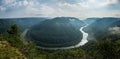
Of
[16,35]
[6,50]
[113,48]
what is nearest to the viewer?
[6,50]

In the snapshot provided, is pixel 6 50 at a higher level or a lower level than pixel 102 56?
higher

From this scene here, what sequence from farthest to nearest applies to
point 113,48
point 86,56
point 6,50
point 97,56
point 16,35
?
point 16,35
point 86,56
point 97,56
point 113,48
point 6,50

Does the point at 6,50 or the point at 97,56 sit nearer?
the point at 6,50

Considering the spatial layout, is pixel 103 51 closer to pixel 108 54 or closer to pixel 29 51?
pixel 108 54

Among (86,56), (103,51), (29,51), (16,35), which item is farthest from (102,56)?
(16,35)

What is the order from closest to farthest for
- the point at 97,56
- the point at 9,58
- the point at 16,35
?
the point at 9,58
the point at 97,56
the point at 16,35

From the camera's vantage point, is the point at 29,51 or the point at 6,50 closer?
the point at 6,50

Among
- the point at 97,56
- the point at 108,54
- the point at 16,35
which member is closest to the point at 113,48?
the point at 108,54

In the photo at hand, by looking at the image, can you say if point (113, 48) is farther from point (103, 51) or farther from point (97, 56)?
point (97, 56)

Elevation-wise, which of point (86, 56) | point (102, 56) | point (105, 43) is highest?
point (105, 43)
